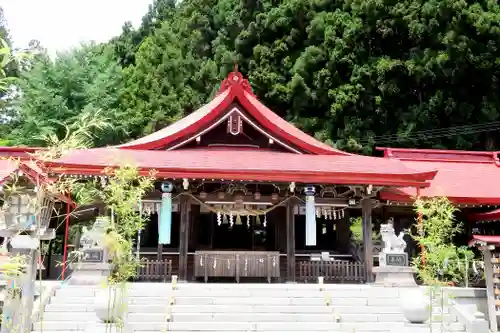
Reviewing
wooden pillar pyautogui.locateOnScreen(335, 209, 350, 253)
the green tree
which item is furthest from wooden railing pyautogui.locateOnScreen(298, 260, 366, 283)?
the green tree

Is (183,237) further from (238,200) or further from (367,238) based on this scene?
(367,238)

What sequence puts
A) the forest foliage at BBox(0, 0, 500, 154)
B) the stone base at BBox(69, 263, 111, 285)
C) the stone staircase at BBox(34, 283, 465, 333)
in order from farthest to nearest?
1. the forest foliage at BBox(0, 0, 500, 154)
2. the stone base at BBox(69, 263, 111, 285)
3. the stone staircase at BBox(34, 283, 465, 333)

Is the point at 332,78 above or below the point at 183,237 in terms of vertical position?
above

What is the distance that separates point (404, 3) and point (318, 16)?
454cm

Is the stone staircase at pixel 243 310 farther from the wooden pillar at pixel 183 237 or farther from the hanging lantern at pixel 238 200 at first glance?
the hanging lantern at pixel 238 200

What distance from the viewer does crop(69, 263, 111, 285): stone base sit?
1108cm

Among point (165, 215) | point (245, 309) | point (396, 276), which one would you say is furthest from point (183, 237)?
point (396, 276)

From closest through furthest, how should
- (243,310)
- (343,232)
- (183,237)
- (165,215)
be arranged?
(243,310)
(165,215)
(183,237)
(343,232)

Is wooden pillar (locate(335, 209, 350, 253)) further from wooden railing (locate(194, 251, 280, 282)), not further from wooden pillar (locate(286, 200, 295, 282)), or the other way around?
wooden railing (locate(194, 251, 280, 282))

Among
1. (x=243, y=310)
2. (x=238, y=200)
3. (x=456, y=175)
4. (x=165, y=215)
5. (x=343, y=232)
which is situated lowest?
(x=243, y=310)

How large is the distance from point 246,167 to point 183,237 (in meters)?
2.40

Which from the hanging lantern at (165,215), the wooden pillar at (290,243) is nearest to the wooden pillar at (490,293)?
the wooden pillar at (290,243)

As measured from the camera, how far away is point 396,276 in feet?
39.6

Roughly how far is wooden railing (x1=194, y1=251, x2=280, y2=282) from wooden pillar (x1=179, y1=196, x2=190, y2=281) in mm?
333
